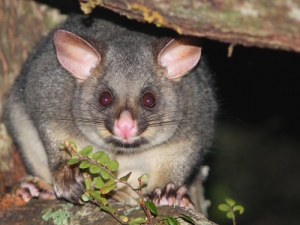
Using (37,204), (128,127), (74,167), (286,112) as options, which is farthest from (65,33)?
(286,112)

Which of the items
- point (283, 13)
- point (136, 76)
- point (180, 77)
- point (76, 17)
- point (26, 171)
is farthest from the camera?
point (26, 171)

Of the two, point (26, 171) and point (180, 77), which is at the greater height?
point (180, 77)

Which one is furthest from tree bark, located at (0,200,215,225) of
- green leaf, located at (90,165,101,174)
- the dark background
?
the dark background

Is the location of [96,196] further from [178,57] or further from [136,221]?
[178,57]

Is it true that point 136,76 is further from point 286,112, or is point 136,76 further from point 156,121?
point 286,112

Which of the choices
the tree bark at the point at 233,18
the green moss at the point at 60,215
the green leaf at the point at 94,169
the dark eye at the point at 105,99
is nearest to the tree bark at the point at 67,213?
the green moss at the point at 60,215

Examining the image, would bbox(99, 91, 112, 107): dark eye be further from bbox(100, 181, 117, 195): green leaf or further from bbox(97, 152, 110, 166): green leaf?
bbox(100, 181, 117, 195): green leaf

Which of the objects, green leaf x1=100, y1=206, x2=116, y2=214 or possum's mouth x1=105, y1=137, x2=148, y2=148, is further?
possum's mouth x1=105, y1=137, x2=148, y2=148
